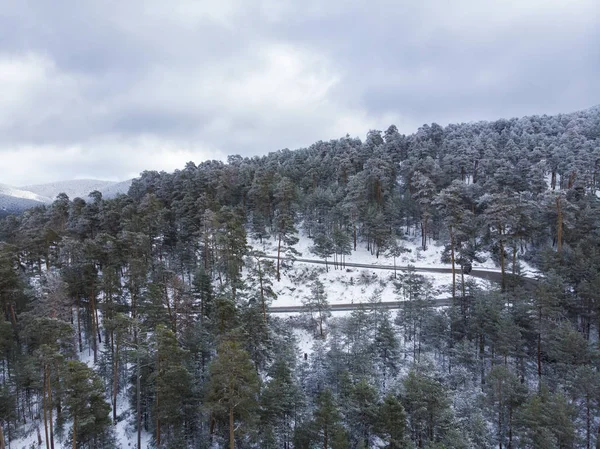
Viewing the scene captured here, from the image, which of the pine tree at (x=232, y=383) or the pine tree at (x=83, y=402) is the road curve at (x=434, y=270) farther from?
the pine tree at (x=83, y=402)

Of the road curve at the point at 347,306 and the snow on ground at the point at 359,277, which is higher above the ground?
the snow on ground at the point at 359,277

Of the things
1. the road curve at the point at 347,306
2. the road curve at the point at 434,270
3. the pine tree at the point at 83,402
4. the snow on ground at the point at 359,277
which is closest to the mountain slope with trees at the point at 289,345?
the pine tree at the point at 83,402

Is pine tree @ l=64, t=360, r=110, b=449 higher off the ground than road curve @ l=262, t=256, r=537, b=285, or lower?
lower

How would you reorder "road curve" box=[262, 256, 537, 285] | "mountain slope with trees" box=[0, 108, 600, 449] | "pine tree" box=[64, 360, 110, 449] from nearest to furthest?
"pine tree" box=[64, 360, 110, 449], "mountain slope with trees" box=[0, 108, 600, 449], "road curve" box=[262, 256, 537, 285]

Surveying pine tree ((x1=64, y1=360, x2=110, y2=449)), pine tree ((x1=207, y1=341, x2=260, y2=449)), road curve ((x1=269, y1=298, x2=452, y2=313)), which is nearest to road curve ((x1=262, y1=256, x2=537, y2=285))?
road curve ((x1=269, y1=298, x2=452, y2=313))

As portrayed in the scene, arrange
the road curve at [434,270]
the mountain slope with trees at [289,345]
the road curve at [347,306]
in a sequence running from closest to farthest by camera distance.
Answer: the mountain slope with trees at [289,345] < the road curve at [347,306] < the road curve at [434,270]

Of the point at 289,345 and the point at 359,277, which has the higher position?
the point at 359,277

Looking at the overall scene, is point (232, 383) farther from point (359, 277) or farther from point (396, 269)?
point (396, 269)

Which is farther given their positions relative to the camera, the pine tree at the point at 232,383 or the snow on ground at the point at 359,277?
the snow on ground at the point at 359,277

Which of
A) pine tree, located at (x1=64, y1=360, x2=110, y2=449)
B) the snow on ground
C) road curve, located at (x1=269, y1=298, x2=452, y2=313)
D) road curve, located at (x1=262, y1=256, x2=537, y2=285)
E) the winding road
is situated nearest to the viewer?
pine tree, located at (x1=64, y1=360, x2=110, y2=449)

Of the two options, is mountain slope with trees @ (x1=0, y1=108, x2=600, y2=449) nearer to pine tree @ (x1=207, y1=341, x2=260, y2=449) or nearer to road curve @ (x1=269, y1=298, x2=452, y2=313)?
pine tree @ (x1=207, y1=341, x2=260, y2=449)

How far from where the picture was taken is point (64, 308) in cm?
3578

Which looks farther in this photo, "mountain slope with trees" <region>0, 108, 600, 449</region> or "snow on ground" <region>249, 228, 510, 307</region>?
"snow on ground" <region>249, 228, 510, 307</region>

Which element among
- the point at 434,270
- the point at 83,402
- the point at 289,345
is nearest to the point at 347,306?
the point at 289,345
